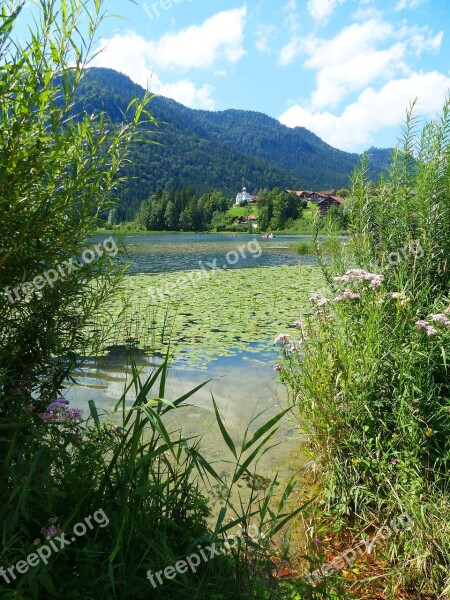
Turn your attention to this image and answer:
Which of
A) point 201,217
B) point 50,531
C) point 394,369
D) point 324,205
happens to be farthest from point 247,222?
point 50,531

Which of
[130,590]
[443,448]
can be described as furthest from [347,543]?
[130,590]

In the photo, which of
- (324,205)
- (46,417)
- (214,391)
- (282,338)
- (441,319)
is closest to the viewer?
(46,417)

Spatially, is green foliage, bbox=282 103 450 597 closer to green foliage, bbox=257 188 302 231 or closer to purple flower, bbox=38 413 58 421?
purple flower, bbox=38 413 58 421

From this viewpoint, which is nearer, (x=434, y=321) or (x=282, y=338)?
(x=434, y=321)

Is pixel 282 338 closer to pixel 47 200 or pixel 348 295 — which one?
pixel 348 295

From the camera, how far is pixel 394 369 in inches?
117

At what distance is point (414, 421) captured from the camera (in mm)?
2678

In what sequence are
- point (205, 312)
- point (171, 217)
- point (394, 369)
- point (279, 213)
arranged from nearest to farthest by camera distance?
point (394, 369)
point (205, 312)
point (279, 213)
point (171, 217)

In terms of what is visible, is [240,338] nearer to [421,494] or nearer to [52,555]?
[421,494]

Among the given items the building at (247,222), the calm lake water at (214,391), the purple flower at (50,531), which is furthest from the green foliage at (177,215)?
the purple flower at (50,531)

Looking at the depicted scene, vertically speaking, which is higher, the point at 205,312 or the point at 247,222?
the point at 247,222

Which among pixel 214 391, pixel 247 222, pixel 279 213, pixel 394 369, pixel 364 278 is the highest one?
pixel 279 213

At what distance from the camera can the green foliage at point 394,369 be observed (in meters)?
2.60

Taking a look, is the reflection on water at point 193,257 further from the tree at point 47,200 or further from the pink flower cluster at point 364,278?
the tree at point 47,200
